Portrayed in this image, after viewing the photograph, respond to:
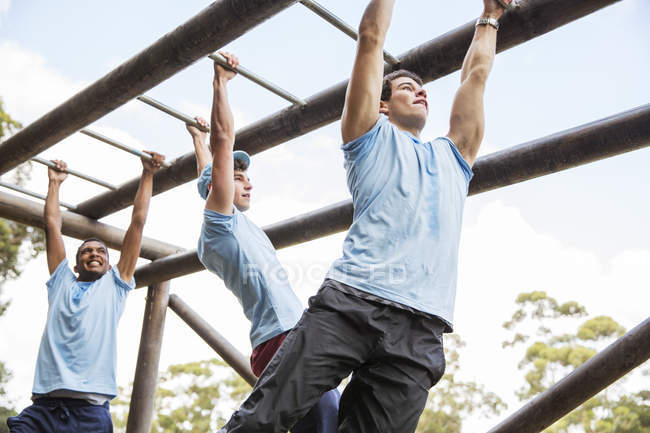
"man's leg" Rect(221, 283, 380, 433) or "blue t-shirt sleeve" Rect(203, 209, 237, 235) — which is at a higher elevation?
"blue t-shirt sleeve" Rect(203, 209, 237, 235)

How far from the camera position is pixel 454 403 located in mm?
16562

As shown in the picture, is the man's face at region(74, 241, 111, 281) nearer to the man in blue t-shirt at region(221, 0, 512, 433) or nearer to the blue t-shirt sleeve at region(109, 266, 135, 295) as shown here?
the blue t-shirt sleeve at region(109, 266, 135, 295)

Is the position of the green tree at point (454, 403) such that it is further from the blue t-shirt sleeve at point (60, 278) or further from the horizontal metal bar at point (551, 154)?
the blue t-shirt sleeve at point (60, 278)

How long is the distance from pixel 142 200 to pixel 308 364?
2894mm

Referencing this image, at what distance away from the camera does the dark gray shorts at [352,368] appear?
1620 millimetres

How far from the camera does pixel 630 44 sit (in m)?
14.1

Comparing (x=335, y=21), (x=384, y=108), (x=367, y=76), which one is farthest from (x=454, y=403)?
(x=367, y=76)

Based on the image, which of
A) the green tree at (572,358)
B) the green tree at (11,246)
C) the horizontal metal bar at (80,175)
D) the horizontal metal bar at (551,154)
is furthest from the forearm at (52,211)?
the green tree at (572,358)

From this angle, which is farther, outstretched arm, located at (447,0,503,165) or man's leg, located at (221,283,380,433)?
outstretched arm, located at (447,0,503,165)

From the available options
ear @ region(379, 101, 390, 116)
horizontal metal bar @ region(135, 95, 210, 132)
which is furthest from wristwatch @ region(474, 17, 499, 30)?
horizontal metal bar @ region(135, 95, 210, 132)

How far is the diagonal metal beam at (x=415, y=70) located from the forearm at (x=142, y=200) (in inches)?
3.5

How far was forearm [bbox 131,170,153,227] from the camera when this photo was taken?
13.9 feet

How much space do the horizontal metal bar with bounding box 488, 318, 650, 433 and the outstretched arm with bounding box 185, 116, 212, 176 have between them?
2123 millimetres

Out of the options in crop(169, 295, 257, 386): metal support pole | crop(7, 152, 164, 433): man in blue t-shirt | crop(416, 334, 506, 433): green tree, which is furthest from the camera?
crop(416, 334, 506, 433): green tree
